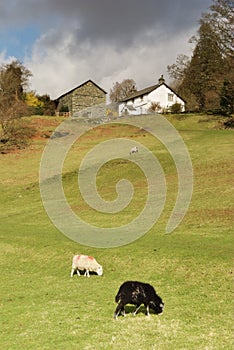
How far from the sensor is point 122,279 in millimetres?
15414

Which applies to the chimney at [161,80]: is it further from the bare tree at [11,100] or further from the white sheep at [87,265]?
the white sheep at [87,265]

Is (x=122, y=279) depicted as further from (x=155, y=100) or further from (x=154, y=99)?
(x=155, y=100)

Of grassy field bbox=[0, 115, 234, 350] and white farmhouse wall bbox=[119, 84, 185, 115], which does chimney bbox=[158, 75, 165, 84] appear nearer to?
white farmhouse wall bbox=[119, 84, 185, 115]

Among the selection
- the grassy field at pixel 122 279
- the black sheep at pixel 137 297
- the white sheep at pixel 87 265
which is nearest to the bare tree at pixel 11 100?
the grassy field at pixel 122 279

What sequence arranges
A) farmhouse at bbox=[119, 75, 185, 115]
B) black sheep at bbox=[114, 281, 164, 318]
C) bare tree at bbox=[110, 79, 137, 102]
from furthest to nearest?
bare tree at bbox=[110, 79, 137, 102]
farmhouse at bbox=[119, 75, 185, 115]
black sheep at bbox=[114, 281, 164, 318]

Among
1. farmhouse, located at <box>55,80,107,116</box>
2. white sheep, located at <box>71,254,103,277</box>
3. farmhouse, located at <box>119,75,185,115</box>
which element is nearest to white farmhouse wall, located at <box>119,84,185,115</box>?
farmhouse, located at <box>119,75,185,115</box>

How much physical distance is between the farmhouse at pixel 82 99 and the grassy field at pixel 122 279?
65.3 meters

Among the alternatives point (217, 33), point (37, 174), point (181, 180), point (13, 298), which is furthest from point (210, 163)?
point (217, 33)

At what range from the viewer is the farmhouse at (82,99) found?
321 ft

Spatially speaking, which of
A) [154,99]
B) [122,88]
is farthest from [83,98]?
[122,88]

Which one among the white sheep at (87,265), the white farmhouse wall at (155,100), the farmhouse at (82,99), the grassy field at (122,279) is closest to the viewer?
the grassy field at (122,279)

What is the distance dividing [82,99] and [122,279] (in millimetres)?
87207

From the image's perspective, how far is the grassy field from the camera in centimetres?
1055

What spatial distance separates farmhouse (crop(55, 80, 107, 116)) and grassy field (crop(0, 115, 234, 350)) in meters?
65.3
